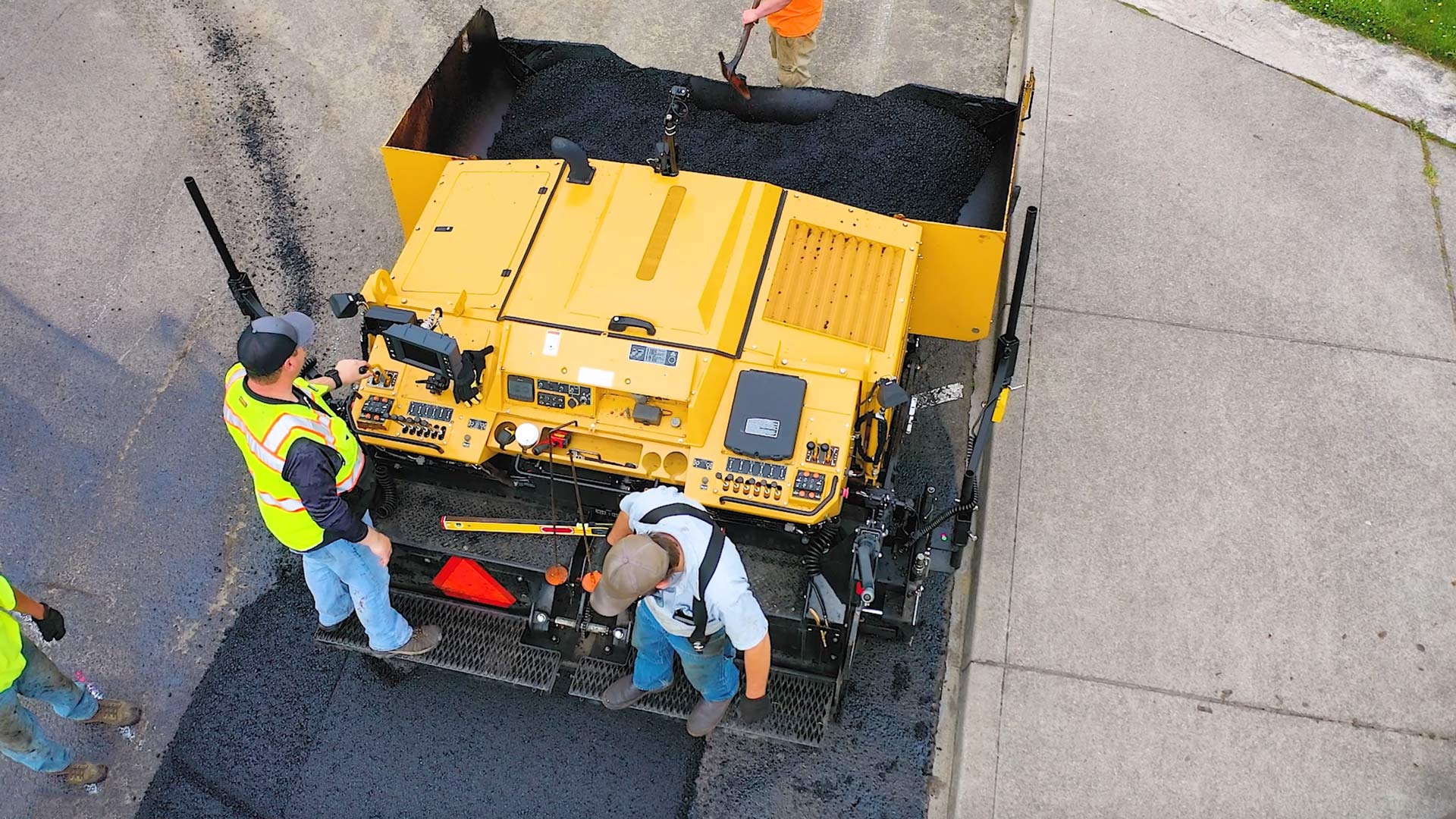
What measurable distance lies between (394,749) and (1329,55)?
7.63 meters

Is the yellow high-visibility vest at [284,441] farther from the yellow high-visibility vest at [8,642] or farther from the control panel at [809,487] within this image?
the control panel at [809,487]

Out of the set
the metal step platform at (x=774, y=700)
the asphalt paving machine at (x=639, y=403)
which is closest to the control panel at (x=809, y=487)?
the asphalt paving machine at (x=639, y=403)

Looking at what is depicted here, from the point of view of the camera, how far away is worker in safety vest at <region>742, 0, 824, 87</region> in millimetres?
5988

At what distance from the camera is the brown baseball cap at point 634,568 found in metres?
3.23

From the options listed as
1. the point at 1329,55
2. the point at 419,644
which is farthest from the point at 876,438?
the point at 1329,55

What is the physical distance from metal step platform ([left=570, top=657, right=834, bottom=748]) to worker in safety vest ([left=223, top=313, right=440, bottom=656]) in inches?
35.6

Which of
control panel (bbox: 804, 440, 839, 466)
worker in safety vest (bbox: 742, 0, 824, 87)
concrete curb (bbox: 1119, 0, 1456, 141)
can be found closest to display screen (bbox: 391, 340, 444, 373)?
control panel (bbox: 804, 440, 839, 466)

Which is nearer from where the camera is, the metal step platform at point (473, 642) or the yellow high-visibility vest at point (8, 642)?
the yellow high-visibility vest at point (8, 642)

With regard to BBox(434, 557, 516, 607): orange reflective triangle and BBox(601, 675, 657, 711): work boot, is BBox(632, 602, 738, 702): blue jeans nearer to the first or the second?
BBox(601, 675, 657, 711): work boot

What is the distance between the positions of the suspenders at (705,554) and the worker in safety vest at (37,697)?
240 centimetres

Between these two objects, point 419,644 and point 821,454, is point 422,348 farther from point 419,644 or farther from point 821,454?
point 821,454

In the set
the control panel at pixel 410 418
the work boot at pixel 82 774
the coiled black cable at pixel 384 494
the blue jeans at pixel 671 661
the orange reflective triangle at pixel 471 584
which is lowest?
the work boot at pixel 82 774

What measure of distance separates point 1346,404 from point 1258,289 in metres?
0.86

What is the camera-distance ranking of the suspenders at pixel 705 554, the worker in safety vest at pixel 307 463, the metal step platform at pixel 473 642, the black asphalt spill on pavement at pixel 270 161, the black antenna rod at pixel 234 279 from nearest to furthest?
the suspenders at pixel 705 554, the worker in safety vest at pixel 307 463, the metal step platform at pixel 473 642, the black antenna rod at pixel 234 279, the black asphalt spill on pavement at pixel 270 161
